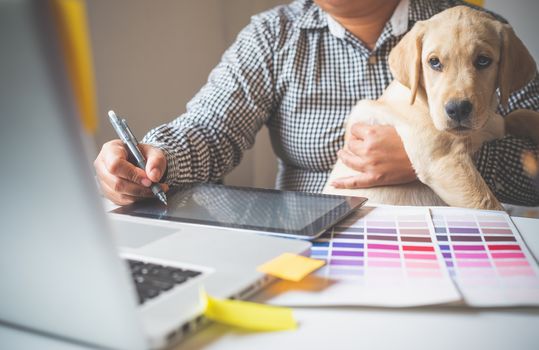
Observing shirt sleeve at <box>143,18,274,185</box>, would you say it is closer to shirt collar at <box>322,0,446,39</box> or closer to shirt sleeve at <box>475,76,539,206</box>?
shirt collar at <box>322,0,446,39</box>

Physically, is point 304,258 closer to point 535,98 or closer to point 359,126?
point 359,126

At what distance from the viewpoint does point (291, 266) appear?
598 millimetres

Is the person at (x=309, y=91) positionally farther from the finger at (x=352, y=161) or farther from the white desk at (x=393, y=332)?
the white desk at (x=393, y=332)

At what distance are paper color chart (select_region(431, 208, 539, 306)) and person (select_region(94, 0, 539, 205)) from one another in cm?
52

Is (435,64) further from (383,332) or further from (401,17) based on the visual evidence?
(383,332)

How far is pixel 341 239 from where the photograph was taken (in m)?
0.72

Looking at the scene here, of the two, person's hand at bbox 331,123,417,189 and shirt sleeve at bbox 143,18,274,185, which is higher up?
shirt sleeve at bbox 143,18,274,185

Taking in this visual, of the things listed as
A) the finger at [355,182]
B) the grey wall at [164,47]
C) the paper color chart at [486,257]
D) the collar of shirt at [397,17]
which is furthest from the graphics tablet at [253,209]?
the grey wall at [164,47]

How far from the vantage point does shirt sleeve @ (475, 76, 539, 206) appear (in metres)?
1.32

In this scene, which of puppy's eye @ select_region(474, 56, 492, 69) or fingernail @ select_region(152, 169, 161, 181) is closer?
fingernail @ select_region(152, 169, 161, 181)

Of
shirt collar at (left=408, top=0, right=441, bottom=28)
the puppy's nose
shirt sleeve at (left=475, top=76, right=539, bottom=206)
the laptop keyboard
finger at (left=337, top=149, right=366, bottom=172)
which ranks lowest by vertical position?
shirt sleeve at (left=475, top=76, right=539, bottom=206)

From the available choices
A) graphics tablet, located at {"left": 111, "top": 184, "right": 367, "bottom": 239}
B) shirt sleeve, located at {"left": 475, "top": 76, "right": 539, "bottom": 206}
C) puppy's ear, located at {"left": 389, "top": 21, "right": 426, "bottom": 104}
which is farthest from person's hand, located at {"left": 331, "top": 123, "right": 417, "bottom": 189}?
graphics tablet, located at {"left": 111, "top": 184, "right": 367, "bottom": 239}

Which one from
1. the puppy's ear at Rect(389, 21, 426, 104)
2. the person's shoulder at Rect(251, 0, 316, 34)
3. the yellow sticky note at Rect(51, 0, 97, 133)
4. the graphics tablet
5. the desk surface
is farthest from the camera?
the person's shoulder at Rect(251, 0, 316, 34)

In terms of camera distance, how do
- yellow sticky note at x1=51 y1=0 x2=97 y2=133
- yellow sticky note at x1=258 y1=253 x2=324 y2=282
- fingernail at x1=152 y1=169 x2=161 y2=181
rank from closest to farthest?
yellow sticky note at x1=51 y1=0 x2=97 y2=133 → yellow sticky note at x1=258 y1=253 x2=324 y2=282 → fingernail at x1=152 y1=169 x2=161 y2=181
